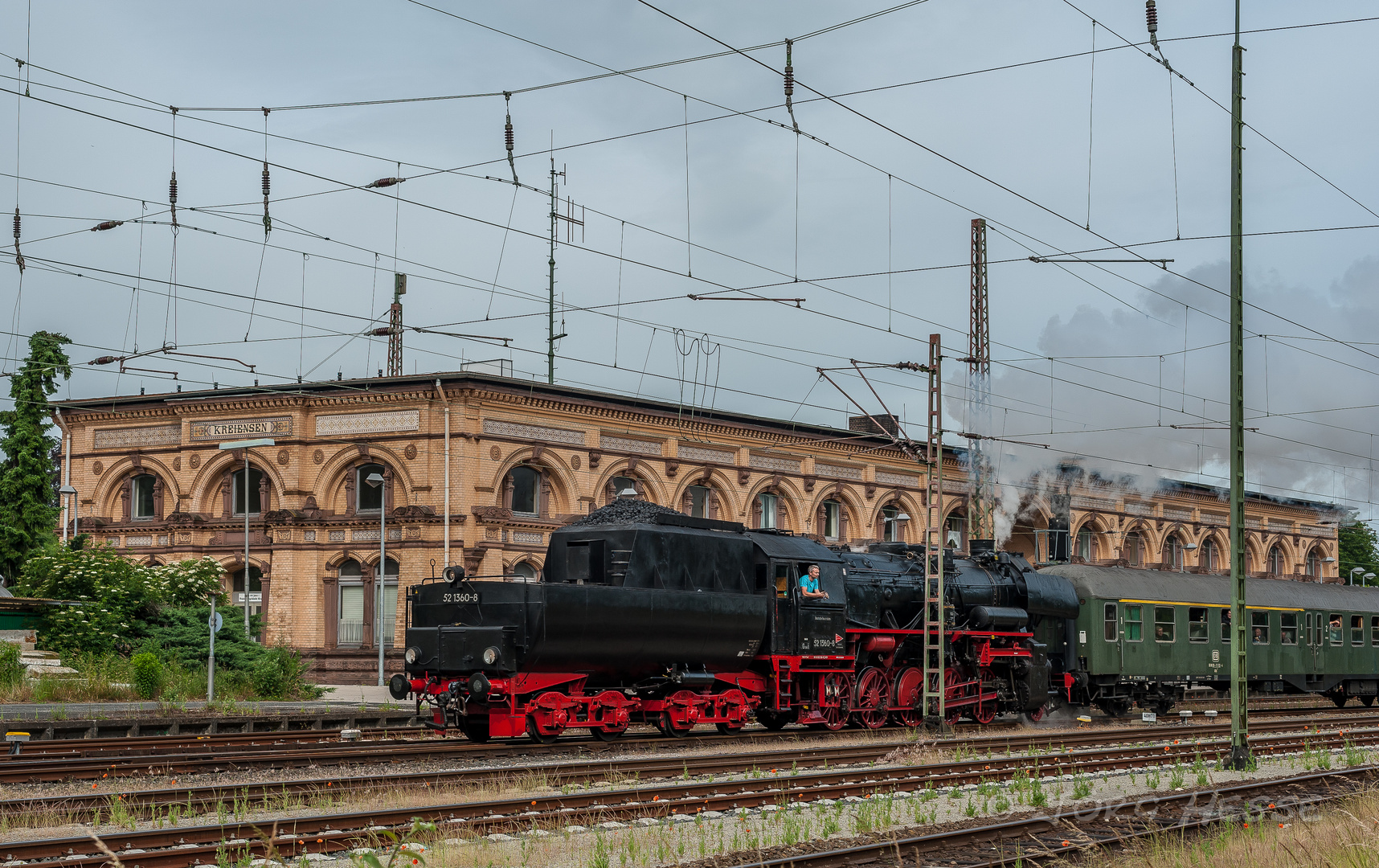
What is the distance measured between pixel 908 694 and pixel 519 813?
1399cm

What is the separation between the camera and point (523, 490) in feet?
136

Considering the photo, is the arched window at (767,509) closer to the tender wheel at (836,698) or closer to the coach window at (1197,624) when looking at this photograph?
the coach window at (1197,624)

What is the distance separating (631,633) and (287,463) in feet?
79.8

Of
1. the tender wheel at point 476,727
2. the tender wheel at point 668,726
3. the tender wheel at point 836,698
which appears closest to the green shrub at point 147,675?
the tender wheel at point 476,727

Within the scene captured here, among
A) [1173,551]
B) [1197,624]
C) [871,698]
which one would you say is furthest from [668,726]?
[1173,551]

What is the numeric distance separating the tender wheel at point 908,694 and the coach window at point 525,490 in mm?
18166

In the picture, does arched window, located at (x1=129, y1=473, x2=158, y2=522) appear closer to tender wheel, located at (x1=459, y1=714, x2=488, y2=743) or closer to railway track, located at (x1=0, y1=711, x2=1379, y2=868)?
tender wheel, located at (x1=459, y1=714, x2=488, y2=743)

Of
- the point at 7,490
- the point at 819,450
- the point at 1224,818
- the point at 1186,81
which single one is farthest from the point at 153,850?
the point at 7,490

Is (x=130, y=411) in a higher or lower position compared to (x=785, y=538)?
higher

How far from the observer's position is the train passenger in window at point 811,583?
22812mm

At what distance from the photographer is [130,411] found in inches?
1743

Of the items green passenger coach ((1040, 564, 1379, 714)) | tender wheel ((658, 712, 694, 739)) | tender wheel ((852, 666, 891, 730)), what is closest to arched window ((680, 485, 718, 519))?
green passenger coach ((1040, 564, 1379, 714))

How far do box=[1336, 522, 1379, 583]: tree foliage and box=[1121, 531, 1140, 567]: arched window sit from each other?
4392 centimetres

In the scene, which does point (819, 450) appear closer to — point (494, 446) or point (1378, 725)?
point (494, 446)
